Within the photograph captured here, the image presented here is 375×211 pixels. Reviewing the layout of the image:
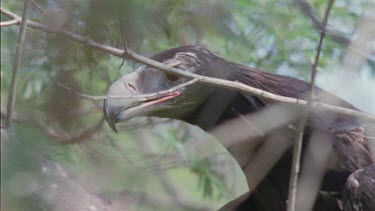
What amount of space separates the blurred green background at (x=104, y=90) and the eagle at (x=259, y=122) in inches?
5.6

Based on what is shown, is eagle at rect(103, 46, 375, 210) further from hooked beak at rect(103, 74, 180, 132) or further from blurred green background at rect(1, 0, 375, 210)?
blurred green background at rect(1, 0, 375, 210)

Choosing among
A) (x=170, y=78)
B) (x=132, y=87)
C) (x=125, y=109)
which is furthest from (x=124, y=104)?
(x=170, y=78)

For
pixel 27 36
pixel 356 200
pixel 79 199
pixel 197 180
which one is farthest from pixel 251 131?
pixel 197 180

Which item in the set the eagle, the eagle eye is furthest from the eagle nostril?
the eagle eye

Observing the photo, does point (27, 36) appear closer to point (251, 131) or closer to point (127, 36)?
point (127, 36)

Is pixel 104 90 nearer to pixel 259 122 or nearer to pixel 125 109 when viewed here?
pixel 125 109

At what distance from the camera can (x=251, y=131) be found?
155 inches

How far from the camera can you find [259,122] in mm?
3893

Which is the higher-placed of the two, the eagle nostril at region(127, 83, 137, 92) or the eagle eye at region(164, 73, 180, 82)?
the eagle eye at region(164, 73, 180, 82)

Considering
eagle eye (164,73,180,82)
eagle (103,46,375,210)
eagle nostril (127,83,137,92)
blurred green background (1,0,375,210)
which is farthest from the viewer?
eagle eye (164,73,180,82)

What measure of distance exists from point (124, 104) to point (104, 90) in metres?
0.89

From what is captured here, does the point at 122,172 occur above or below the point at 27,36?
below

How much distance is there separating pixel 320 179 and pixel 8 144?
213 centimetres

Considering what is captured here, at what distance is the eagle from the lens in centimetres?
372
